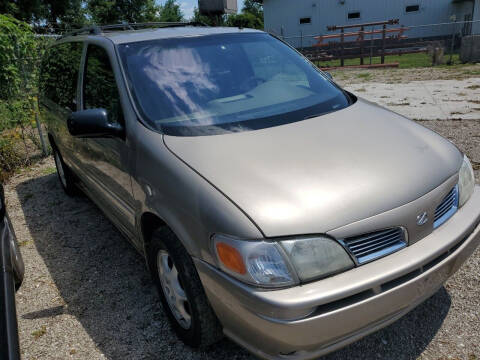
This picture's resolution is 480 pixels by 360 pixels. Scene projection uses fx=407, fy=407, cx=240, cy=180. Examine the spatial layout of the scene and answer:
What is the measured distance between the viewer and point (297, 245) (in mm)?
1700

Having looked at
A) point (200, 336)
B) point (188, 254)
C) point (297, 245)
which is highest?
point (297, 245)

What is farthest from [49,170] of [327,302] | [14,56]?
[327,302]

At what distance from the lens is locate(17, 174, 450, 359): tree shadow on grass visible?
2.32 meters

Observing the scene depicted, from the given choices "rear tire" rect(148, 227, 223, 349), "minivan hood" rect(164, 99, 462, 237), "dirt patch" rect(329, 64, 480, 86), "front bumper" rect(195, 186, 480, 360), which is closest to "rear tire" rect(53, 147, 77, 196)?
"rear tire" rect(148, 227, 223, 349)

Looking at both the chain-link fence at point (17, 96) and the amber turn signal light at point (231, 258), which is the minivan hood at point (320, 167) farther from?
the chain-link fence at point (17, 96)

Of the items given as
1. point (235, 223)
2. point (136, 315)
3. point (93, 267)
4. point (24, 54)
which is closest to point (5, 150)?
point (24, 54)

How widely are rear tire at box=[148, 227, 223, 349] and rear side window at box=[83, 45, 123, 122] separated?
920mm

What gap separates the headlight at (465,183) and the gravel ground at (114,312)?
75 centimetres

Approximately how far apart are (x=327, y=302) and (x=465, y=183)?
1225 millimetres

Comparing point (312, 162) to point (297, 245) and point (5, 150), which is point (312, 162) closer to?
point (297, 245)

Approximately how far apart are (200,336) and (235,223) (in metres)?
0.77

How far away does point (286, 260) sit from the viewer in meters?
1.68

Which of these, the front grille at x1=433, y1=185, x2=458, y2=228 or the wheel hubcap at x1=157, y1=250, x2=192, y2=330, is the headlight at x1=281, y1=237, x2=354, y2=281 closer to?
the front grille at x1=433, y1=185, x2=458, y2=228

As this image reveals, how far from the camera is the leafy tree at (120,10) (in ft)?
107
